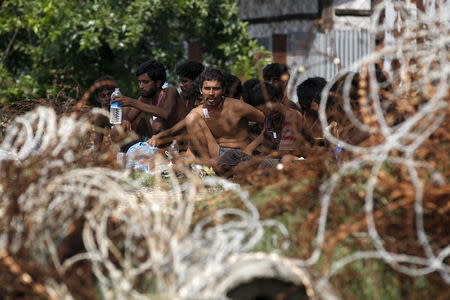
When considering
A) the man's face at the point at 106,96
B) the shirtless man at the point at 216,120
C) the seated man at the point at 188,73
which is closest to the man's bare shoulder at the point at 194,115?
the shirtless man at the point at 216,120

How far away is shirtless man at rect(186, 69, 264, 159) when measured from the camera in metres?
9.10

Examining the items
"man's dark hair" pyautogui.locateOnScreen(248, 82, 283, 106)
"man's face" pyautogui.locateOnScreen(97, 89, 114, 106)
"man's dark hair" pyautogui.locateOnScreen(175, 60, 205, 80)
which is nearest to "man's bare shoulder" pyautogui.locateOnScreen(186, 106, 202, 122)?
"man's dark hair" pyautogui.locateOnScreen(248, 82, 283, 106)

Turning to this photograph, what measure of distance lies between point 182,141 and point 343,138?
469 cm

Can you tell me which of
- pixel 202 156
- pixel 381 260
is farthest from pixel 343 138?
pixel 202 156

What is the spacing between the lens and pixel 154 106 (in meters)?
9.83

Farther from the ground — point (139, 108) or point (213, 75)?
point (213, 75)

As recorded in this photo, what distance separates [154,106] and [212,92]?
3.10ft

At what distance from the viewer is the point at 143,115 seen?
10297mm

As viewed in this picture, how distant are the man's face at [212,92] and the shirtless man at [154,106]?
844 mm

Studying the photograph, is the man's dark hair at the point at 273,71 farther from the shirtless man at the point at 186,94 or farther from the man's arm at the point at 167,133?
the man's arm at the point at 167,133

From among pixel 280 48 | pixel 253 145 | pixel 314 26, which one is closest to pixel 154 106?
pixel 253 145

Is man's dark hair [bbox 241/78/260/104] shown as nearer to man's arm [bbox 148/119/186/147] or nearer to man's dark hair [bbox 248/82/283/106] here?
man's dark hair [bbox 248/82/283/106]

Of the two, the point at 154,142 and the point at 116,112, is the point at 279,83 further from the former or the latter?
the point at 116,112

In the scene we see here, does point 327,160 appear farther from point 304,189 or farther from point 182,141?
point 182,141
